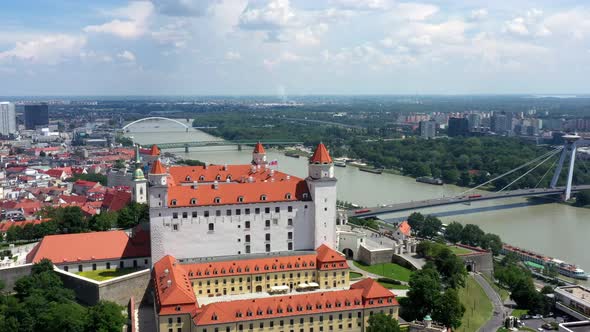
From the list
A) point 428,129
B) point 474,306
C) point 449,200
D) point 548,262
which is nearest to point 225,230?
point 474,306

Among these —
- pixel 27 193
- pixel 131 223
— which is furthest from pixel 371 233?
pixel 27 193

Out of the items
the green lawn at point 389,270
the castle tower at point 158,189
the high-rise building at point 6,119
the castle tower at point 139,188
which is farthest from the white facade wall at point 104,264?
the high-rise building at point 6,119

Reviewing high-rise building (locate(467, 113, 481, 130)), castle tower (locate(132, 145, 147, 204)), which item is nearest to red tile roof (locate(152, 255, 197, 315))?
castle tower (locate(132, 145, 147, 204))

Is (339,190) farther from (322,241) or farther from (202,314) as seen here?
(202,314)

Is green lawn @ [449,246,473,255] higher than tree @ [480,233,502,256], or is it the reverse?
green lawn @ [449,246,473,255]

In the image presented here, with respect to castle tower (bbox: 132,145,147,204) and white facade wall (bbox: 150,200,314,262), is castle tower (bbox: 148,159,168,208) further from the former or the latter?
castle tower (bbox: 132,145,147,204)

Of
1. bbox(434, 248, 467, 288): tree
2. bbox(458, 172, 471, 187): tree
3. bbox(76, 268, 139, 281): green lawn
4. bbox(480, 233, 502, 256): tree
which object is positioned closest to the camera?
bbox(76, 268, 139, 281): green lawn

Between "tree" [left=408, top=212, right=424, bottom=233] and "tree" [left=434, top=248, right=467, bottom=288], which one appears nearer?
"tree" [left=434, top=248, right=467, bottom=288]
